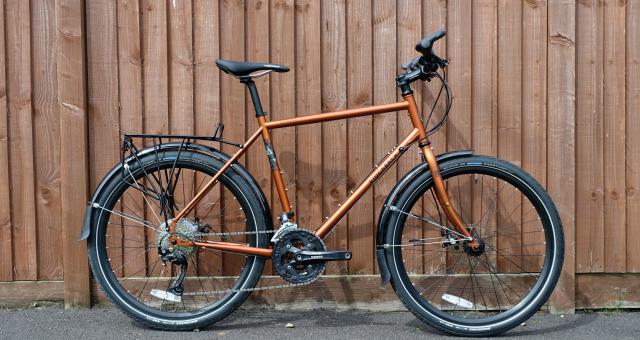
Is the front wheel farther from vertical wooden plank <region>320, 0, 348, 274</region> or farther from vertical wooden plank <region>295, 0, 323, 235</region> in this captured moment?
vertical wooden plank <region>295, 0, 323, 235</region>

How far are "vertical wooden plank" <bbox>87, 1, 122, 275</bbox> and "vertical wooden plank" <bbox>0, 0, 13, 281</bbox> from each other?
47 centimetres

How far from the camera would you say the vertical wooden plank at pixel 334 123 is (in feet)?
15.5

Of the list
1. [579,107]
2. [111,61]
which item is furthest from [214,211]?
[579,107]

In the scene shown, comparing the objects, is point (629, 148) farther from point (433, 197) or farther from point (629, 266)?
point (433, 197)

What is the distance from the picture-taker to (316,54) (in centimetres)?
473

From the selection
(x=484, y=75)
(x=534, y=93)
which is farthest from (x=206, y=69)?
(x=534, y=93)

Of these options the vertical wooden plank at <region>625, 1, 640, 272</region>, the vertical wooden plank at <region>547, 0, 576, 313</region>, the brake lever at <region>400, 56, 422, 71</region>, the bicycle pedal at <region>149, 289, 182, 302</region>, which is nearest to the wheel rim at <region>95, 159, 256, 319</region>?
the bicycle pedal at <region>149, 289, 182, 302</region>

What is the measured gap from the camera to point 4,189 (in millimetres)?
4734

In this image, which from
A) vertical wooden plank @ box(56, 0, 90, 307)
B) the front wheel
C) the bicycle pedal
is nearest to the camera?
the bicycle pedal

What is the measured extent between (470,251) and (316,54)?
4.60 ft

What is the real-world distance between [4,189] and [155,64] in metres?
1.12

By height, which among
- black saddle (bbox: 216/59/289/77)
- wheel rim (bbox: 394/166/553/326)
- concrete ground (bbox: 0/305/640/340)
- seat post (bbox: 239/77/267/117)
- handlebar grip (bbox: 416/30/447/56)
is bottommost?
concrete ground (bbox: 0/305/640/340)

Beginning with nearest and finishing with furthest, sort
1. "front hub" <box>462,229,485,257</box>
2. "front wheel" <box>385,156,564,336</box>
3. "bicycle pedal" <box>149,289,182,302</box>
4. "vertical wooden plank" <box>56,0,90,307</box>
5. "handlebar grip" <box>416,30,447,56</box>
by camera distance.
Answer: "handlebar grip" <box>416,30,447,56</box>
"front hub" <box>462,229,485,257</box>
"bicycle pedal" <box>149,289,182,302</box>
"vertical wooden plank" <box>56,0,90,307</box>
"front wheel" <box>385,156,564,336</box>

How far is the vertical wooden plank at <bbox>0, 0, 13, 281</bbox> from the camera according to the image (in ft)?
15.4
